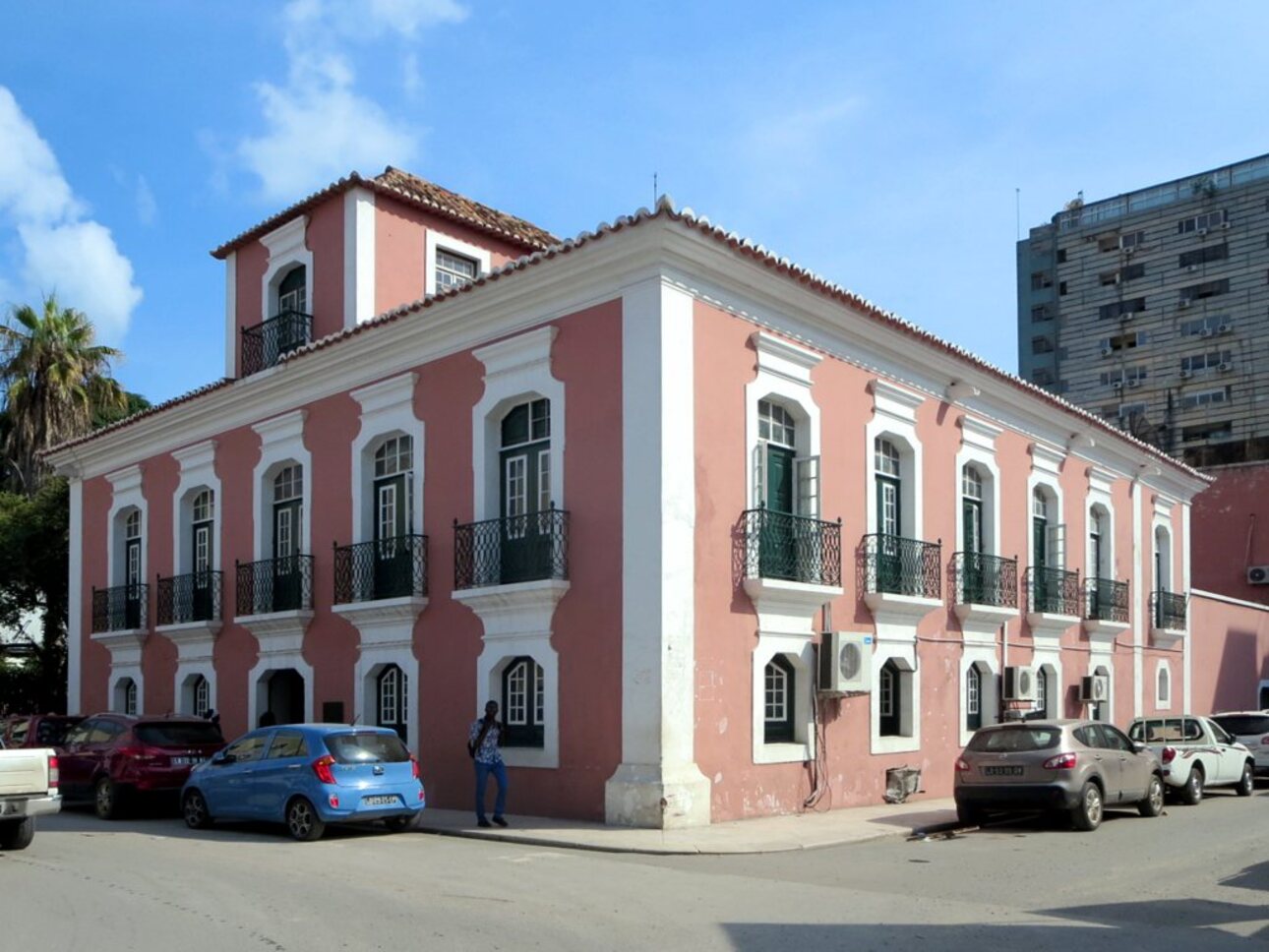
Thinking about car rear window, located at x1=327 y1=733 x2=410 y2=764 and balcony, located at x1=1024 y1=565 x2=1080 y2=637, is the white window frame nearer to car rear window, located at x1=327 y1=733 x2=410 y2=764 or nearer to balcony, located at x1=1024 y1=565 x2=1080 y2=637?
car rear window, located at x1=327 y1=733 x2=410 y2=764

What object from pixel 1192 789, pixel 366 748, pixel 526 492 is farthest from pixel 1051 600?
pixel 366 748

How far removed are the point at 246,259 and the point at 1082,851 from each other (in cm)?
1894

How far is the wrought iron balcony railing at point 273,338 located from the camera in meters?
23.8

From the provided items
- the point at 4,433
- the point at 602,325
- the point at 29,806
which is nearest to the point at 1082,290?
the point at 4,433

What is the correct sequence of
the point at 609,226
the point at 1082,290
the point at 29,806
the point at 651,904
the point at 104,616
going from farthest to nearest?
the point at 1082,290 < the point at 104,616 < the point at 609,226 < the point at 29,806 < the point at 651,904

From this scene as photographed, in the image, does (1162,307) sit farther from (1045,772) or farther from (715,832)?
(715,832)

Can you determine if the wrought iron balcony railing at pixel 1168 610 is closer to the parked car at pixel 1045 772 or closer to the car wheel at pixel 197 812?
the parked car at pixel 1045 772

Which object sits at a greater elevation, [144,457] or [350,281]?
[350,281]

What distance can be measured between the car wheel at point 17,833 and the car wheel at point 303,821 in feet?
8.91

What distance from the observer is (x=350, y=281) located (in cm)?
2294

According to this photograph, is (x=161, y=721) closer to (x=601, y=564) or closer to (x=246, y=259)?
(x=601, y=564)

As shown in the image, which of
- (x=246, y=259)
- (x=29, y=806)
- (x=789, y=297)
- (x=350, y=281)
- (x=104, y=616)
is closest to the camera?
(x=29, y=806)

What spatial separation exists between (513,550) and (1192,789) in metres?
11.0

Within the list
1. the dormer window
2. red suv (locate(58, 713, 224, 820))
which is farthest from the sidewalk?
the dormer window
